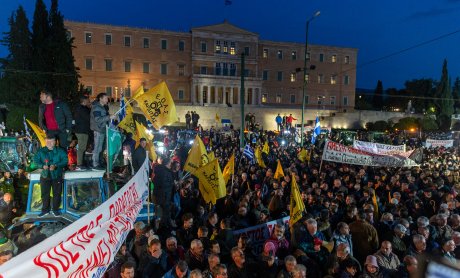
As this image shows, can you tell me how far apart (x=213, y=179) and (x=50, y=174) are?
11.9 feet

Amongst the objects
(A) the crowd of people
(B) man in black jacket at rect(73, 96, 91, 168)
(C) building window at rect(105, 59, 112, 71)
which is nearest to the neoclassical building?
(C) building window at rect(105, 59, 112, 71)

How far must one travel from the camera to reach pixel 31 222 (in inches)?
240

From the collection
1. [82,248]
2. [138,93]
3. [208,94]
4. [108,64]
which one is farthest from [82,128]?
[108,64]

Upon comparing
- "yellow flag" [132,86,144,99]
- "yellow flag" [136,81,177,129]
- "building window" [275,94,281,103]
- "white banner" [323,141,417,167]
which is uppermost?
"building window" [275,94,281,103]

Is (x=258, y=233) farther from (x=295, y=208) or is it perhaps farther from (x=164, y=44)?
(x=164, y=44)

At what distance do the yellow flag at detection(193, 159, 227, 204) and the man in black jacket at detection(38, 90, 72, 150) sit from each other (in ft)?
10.2

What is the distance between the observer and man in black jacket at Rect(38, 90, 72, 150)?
7160mm

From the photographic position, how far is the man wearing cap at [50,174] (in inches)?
237

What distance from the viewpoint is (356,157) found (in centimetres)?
1302

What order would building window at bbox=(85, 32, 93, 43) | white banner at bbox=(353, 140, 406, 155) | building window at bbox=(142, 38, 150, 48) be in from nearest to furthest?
white banner at bbox=(353, 140, 406, 155), building window at bbox=(85, 32, 93, 43), building window at bbox=(142, 38, 150, 48)

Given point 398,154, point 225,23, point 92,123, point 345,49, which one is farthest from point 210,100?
point 92,123

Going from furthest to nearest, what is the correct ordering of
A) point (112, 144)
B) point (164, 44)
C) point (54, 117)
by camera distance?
point (164, 44) → point (112, 144) → point (54, 117)

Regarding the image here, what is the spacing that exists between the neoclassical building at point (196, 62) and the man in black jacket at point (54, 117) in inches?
1843

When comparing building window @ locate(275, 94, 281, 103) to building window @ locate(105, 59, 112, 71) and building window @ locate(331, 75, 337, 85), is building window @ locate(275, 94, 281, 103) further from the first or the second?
building window @ locate(105, 59, 112, 71)
